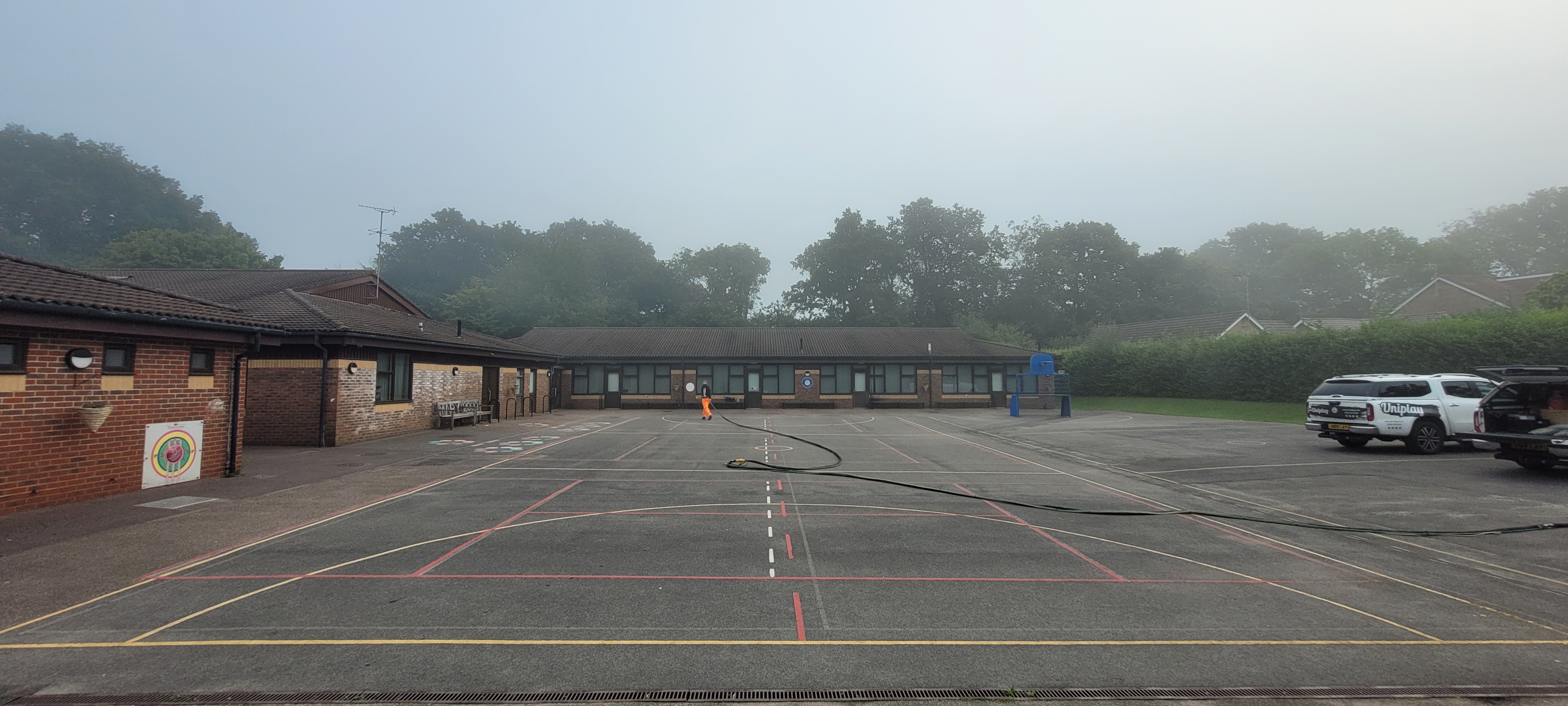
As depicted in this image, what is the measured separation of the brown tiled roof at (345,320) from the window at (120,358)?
4.50 m

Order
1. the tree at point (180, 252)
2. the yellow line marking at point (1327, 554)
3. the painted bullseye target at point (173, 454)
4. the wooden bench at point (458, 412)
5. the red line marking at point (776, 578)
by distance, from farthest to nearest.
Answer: the tree at point (180, 252) < the wooden bench at point (458, 412) < the painted bullseye target at point (173, 454) < the red line marking at point (776, 578) < the yellow line marking at point (1327, 554)

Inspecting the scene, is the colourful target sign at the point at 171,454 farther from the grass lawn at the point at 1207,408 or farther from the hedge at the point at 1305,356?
the hedge at the point at 1305,356

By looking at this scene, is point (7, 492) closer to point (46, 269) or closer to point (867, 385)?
point (46, 269)

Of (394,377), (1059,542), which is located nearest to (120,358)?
(394,377)

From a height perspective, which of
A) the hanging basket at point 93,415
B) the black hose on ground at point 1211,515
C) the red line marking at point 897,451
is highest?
the hanging basket at point 93,415

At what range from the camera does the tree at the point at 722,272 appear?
7794 cm

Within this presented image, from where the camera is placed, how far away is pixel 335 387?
17.5 meters

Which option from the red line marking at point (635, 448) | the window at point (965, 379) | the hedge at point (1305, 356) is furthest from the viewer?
the window at point (965, 379)

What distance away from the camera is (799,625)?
5.55m

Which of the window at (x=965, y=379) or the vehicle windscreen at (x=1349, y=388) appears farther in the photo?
the window at (x=965, y=379)

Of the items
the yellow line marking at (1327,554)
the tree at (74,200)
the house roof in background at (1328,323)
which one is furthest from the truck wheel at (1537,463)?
the tree at (74,200)

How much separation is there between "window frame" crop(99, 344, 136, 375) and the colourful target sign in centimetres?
103

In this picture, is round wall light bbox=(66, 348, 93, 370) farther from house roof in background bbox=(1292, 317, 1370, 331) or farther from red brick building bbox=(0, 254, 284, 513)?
house roof in background bbox=(1292, 317, 1370, 331)

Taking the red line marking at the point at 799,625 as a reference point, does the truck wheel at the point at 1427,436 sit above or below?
above
